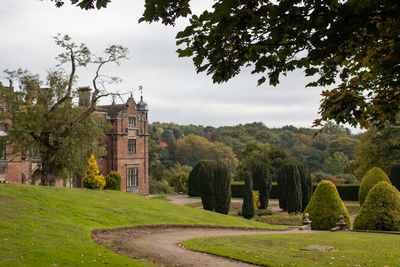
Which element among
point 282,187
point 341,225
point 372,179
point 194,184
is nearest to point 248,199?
point 282,187

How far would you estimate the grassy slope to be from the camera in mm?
9234

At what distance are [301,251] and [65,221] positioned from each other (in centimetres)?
882

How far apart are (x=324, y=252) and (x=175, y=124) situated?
87351mm

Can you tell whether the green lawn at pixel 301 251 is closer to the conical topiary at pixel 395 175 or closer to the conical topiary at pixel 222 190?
the conical topiary at pixel 222 190

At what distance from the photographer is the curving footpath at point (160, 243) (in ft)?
34.8

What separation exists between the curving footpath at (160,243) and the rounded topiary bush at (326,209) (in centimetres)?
507

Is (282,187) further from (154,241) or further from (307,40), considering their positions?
(307,40)

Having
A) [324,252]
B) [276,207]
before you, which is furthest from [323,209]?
[276,207]

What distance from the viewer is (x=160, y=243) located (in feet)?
45.0

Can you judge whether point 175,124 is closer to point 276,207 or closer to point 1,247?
point 276,207

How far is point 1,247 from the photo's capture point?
948 centimetres

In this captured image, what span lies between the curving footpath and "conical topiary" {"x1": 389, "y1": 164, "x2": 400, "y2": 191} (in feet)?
68.1

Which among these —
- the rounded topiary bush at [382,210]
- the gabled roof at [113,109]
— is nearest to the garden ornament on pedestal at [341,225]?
the rounded topiary bush at [382,210]

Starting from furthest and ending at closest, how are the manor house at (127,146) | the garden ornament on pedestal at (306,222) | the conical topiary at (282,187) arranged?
1. the manor house at (127,146)
2. the conical topiary at (282,187)
3. the garden ornament on pedestal at (306,222)
